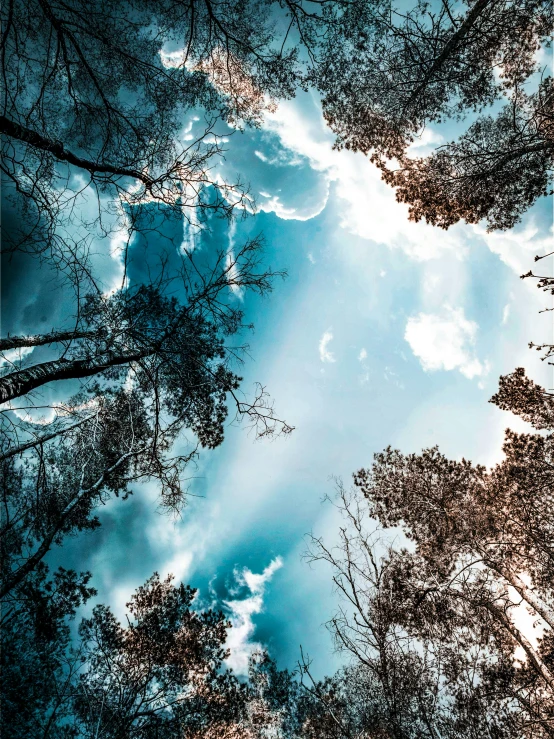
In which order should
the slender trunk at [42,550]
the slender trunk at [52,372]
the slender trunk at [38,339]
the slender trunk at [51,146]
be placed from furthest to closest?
the slender trunk at [42,550] → the slender trunk at [38,339] → the slender trunk at [51,146] → the slender trunk at [52,372]

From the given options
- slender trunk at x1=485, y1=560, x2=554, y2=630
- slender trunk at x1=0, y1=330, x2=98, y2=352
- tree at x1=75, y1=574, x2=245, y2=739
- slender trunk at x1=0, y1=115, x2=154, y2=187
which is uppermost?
slender trunk at x1=0, y1=115, x2=154, y2=187

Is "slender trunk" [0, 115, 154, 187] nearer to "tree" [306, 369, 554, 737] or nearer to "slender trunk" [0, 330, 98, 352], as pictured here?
"slender trunk" [0, 330, 98, 352]

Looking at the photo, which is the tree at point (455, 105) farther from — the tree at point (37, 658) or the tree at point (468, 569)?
the tree at point (37, 658)

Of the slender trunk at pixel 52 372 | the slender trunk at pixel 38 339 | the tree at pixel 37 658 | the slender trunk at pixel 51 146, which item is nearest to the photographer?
the slender trunk at pixel 52 372

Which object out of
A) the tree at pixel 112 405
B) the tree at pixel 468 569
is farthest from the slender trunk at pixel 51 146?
the tree at pixel 468 569

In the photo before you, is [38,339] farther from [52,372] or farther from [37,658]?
[37,658]

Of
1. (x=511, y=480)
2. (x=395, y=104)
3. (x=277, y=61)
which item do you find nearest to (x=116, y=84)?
(x=277, y=61)

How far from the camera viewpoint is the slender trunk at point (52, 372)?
2664 millimetres

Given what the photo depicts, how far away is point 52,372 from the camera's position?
321 centimetres

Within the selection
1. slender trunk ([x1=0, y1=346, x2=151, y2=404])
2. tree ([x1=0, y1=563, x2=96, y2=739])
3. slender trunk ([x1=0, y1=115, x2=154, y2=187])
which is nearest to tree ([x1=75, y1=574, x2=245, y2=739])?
tree ([x1=0, y1=563, x2=96, y2=739])

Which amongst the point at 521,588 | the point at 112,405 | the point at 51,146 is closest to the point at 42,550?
the point at 112,405

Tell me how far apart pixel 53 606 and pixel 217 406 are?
622cm

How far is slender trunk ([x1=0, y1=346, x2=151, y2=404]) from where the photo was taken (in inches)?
105

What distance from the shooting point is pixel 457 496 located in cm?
712
